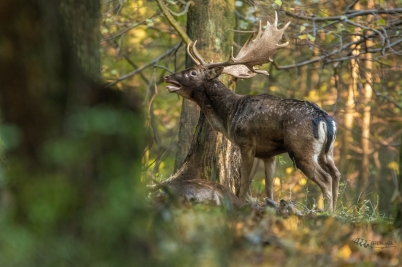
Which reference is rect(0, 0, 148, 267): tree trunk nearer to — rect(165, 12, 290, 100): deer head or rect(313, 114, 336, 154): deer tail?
rect(313, 114, 336, 154): deer tail

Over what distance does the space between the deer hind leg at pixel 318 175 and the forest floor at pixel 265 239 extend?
8.50ft

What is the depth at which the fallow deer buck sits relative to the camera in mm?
8617

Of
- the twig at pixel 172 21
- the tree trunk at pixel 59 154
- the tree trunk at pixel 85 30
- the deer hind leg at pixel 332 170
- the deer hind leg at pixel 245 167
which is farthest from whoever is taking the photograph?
the twig at pixel 172 21

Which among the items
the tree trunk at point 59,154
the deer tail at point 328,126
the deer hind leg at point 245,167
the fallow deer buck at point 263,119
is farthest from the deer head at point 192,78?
the tree trunk at point 59,154

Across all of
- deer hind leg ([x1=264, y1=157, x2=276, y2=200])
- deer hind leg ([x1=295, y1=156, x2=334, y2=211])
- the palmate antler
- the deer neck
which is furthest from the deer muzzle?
deer hind leg ([x1=295, y1=156, x2=334, y2=211])

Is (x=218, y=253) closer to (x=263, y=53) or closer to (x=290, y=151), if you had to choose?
(x=290, y=151)

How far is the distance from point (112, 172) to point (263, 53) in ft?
18.0

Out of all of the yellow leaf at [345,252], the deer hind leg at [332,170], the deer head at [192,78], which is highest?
the deer head at [192,78]

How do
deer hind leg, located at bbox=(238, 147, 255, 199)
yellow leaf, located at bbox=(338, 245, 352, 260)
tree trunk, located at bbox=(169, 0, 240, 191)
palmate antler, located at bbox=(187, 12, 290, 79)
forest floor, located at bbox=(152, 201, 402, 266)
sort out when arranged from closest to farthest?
forest floor, located at bbox=(152, 201, 402, 266), yellow leaf, located at bbox=(338, 245, 352, 260), deer hind leg, located at bbox=(238, 147, 255, 199), tree trunk, located at bbox=(169, 0, 240, 191), palmate antler, located at bbox=(187, 12, 290, 79)

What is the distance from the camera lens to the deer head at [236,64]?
31.0 feet

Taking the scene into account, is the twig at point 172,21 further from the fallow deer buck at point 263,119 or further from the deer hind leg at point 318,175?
the deer hind leg at point 318,175

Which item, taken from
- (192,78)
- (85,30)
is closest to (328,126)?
(192,78)

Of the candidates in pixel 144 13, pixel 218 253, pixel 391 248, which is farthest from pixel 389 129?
pixel 218 253

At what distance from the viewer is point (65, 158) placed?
171 inches
